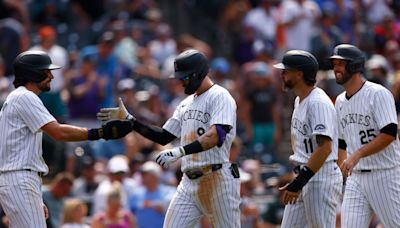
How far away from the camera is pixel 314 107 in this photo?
10938 mm

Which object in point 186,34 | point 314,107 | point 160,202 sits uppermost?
point 186,34

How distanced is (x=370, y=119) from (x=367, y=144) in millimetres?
316

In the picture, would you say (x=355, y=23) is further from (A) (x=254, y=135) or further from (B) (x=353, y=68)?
(B) (x=353, y=68)

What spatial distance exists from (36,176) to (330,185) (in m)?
2.70

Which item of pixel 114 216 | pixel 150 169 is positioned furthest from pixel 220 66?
pixel 114 216

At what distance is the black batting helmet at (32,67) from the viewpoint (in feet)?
35.6

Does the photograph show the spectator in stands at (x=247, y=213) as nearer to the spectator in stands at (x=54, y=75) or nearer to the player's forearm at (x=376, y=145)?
the spectator in stands at (x=54, y=75)

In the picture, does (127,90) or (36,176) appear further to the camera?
(127,90)

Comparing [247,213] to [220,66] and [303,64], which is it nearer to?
[303,64]

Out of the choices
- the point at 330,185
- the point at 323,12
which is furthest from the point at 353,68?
the point at 323,12

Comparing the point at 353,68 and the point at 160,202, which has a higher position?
the point at 353,68

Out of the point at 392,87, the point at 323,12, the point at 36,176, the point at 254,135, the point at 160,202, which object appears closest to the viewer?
A: the point at 36,176

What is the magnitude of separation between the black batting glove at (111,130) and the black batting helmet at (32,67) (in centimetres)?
69

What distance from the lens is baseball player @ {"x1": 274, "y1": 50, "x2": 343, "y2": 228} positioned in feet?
36.0
